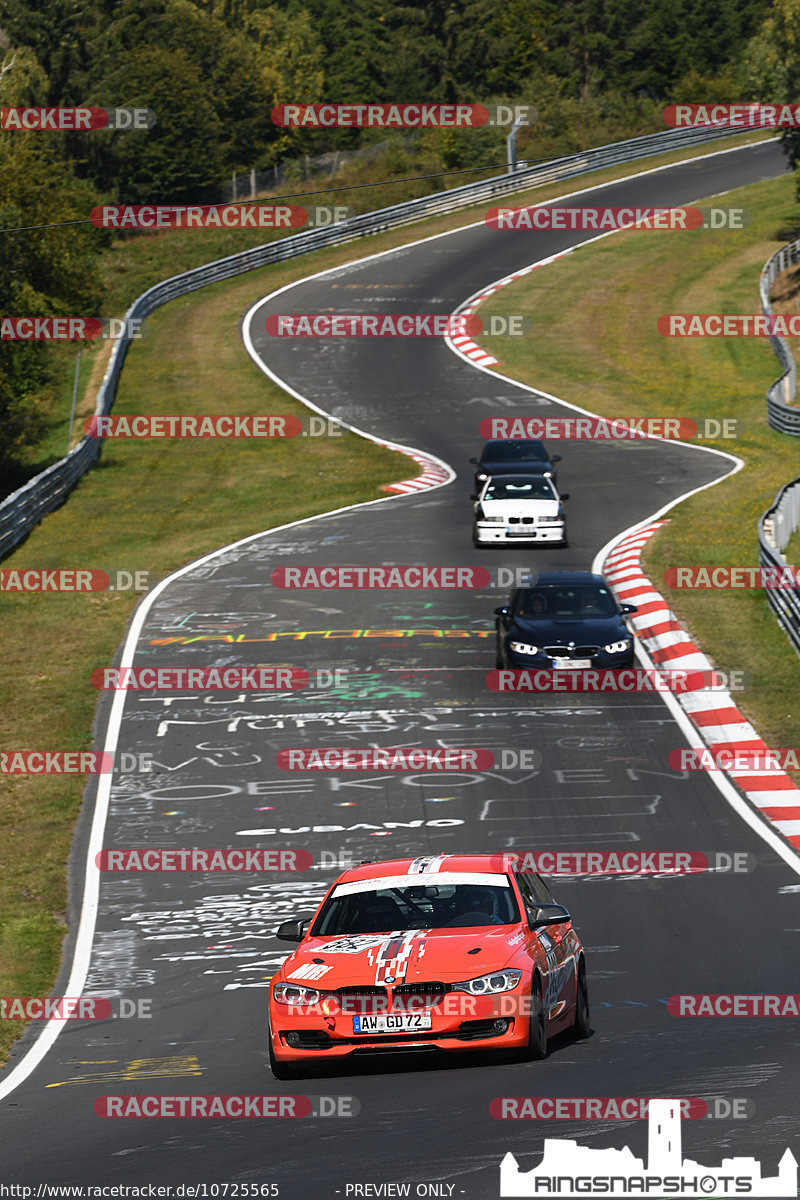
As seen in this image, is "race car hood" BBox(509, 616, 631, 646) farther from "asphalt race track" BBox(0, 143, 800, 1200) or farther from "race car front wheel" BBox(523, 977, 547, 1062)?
"race car front wheel" BBox(523, 977, 547, 1062)

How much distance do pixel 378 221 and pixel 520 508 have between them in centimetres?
4314

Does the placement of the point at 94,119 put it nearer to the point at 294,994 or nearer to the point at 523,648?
the point at 523,648

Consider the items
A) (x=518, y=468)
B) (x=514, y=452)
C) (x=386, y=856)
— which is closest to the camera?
(x=386, y=856)

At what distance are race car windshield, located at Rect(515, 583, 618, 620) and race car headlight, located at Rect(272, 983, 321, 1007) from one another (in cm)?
1522

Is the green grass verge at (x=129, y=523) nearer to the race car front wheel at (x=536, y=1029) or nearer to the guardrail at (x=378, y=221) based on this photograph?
the guardrail at (x=378, y=221)

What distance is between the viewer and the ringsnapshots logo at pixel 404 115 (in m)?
89.7

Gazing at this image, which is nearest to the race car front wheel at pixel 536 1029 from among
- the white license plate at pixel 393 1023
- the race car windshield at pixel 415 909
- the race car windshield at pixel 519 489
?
the white license plate at pixel 393 1023

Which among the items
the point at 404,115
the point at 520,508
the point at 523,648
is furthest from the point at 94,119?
the point at 523,648

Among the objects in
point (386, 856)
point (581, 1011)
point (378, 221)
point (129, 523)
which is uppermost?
point (378, 221)

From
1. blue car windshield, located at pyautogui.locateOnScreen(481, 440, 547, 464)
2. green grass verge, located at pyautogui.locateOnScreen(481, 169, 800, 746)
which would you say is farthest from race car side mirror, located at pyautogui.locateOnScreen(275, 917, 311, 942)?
blue car windshield, located at pyautogui.locateOnScreen(481, 440, 547, 464)

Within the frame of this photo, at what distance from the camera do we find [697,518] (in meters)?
37.0

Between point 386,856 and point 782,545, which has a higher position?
point 782,545

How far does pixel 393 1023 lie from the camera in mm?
10203

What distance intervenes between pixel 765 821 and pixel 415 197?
6432 cm
